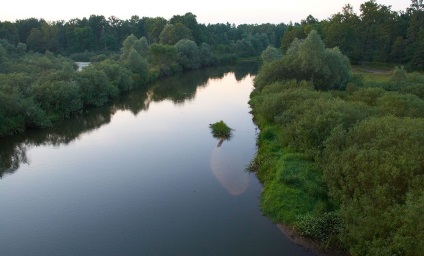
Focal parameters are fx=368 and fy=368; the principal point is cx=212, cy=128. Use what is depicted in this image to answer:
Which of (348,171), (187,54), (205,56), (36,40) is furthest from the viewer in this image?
(36,40)

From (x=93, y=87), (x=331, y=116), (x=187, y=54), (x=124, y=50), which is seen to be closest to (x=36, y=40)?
(x=124, y=50)

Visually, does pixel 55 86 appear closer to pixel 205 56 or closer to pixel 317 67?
pixel 317 67

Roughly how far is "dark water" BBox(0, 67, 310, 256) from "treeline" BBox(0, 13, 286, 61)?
2858 inches

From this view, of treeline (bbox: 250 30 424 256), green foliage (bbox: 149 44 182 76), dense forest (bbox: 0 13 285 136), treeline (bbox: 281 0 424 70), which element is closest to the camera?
treeline (bbox: 250 30 424 256)

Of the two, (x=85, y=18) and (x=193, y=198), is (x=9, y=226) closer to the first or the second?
(x=193, y=198)

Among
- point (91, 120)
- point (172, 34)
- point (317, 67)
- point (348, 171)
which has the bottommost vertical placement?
point (91, 120)

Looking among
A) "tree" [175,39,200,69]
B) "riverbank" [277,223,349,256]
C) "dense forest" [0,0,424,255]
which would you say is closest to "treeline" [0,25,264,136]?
Answer: "dense forest" [0,0,424,255]

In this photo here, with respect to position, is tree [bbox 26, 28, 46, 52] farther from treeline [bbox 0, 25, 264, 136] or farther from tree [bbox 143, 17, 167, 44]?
tree [bbox 143, 17, 167, 44]

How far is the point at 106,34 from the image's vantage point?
11994cm

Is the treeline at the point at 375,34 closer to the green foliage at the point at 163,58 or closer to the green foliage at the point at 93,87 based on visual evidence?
the green foliage at the point at 163,58

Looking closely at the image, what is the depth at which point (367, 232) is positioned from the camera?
14195mm

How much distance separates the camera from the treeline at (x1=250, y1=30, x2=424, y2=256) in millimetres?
13938

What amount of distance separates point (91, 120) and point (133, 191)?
21.4 metres

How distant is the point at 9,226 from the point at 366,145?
19.1 meters
